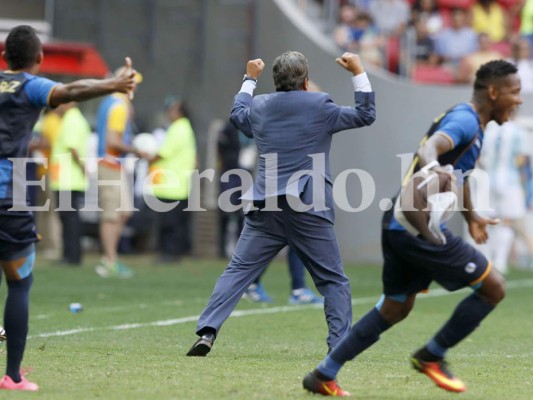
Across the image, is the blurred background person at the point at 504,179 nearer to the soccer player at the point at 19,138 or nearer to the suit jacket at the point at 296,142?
the suit jacket at the point at 296,142

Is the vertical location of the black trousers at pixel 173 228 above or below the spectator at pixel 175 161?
below

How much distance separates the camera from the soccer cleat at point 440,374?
7.35 m

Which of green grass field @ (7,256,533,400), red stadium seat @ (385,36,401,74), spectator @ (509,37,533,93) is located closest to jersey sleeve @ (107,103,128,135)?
green grass field @ (7,256,533,400)

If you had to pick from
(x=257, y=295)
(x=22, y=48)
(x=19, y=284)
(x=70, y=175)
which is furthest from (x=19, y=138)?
(x=70, y=175)

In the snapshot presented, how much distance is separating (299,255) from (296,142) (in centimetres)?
82

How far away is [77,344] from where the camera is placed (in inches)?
389

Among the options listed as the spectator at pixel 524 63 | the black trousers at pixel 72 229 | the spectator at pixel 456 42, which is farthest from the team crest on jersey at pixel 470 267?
the spectator at pixel 456 42

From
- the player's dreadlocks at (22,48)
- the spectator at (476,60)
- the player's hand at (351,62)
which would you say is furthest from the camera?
the spectator at (476,60)

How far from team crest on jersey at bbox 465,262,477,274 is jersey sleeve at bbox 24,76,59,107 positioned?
2.59 meters

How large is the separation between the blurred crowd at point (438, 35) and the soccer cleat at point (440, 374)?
46.2 ft

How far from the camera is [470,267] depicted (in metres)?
7.21

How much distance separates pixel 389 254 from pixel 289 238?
6.13 ft

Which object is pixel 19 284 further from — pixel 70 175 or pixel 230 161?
pixel 230 161

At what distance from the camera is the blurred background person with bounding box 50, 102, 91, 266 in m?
18.0
